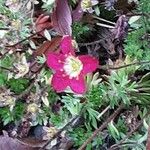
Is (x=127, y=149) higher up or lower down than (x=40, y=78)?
lower down

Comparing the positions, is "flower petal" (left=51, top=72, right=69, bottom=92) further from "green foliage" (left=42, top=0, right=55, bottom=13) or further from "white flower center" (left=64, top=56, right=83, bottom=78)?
"green foliage" (left=42, top=0, right=55, bottom=13)

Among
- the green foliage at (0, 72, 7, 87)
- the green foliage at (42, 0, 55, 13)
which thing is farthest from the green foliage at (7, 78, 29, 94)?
the green foliage at (42, 0, 55, 13)

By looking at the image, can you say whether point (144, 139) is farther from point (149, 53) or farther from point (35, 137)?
point (35, 137)

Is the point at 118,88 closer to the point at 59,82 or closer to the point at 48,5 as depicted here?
the point at 59,82

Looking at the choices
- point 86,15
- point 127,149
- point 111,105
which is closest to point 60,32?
point 86,15

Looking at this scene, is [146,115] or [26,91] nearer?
[146,115]

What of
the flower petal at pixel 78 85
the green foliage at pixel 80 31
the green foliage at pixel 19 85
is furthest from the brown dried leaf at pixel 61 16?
the flower petal at pixel 78 85

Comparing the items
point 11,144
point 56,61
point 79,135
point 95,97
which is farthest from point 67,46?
point 11,144

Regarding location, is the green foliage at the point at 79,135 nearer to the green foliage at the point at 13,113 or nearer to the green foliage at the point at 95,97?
the green foliage at the point at 95,97
